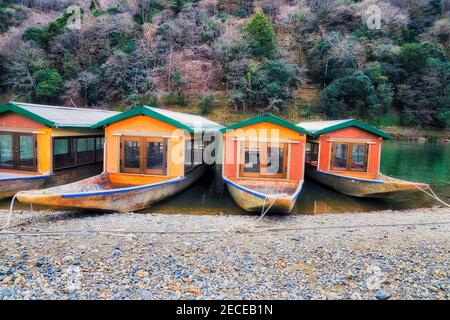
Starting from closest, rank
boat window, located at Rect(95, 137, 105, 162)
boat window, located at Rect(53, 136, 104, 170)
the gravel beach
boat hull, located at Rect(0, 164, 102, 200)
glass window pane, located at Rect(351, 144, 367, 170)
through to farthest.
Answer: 1. the gravel beach
2. boat hull, located at Rect(0, 164, 102, 200)
3. boat window, located at Rect(53, 136, 104, 170)
4. glass window pane, located at Rect(351, 144, 367, 170)
5. boat window, located at Rect(95, 137, 105, 162)

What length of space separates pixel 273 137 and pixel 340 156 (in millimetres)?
4071

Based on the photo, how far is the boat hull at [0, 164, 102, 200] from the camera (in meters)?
10.6

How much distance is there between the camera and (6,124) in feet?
37.6

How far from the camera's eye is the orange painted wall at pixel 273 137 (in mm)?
11680

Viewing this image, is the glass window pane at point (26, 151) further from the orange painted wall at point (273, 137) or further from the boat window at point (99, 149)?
the orange painted wall at point (273, 137)

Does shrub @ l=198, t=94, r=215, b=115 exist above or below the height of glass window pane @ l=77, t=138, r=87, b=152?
above

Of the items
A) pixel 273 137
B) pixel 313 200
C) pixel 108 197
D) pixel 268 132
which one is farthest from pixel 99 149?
pixel 313 200

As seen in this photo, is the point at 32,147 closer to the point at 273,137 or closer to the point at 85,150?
the point at 85,150

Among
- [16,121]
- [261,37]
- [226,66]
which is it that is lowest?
[16,121]

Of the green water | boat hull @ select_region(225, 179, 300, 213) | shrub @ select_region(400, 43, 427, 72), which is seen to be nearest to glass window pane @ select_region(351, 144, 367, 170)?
the green water

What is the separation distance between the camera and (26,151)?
38.4ft

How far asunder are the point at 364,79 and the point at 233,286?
1439 inches

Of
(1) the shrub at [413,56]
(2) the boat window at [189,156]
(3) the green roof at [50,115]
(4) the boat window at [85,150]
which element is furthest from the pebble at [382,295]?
(1) the shrub at [413,56]

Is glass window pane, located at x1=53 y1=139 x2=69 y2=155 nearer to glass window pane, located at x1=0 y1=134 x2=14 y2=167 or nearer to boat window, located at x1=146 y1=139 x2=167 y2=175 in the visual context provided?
glass window pane, located at x1=0 y1=134 x2=14 y2=167
